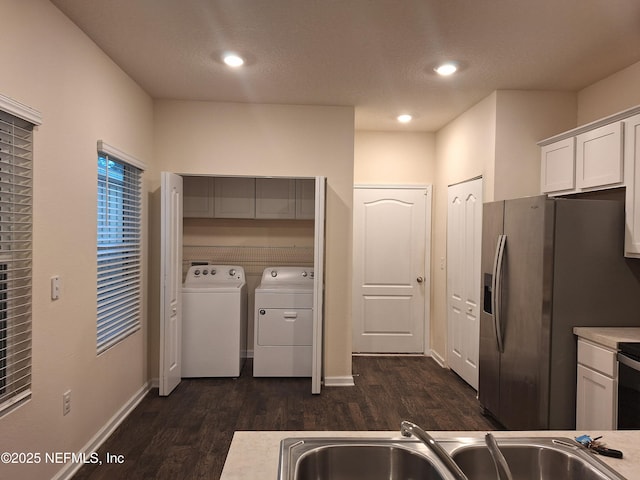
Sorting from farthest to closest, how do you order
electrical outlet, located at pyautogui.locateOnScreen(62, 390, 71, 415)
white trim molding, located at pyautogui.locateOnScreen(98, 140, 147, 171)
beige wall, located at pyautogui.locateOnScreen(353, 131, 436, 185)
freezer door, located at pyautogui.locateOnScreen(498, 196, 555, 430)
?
beige wall, located at pyautogui.locateOnScreen(353, 131, 436, 185)
white trim molding, located at pyautogui.locateOnScreen(98, 140, 147, 171)
freezer door, located at pyautogui.locateOnScreen(498, 196, 555, 430)
electrical outlet, located at pyautogui.locateOnScreen(62, 390, 71, 415)

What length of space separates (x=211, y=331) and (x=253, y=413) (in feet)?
3.29

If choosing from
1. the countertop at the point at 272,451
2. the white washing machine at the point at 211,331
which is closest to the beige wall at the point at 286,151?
the white washing machine at the point at 211,331

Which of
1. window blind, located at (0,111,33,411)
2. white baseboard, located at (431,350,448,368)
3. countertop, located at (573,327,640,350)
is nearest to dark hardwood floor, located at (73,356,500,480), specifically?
white baseboard, located at (431,350,448,368)

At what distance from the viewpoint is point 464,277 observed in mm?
4164

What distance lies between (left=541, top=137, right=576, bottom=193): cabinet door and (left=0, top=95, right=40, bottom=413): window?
332 cm

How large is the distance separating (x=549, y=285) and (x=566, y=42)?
149 centimetres

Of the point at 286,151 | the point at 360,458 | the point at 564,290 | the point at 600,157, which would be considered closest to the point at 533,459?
the point at 360,458

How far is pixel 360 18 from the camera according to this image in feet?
7.95

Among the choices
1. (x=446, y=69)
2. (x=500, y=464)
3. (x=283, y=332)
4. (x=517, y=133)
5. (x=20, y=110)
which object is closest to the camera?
(x=500, y=464)

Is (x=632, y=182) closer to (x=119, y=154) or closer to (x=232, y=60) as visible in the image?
(x=232, y=60)

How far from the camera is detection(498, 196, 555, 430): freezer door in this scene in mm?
2664

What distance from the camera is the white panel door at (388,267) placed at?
5.08 metres

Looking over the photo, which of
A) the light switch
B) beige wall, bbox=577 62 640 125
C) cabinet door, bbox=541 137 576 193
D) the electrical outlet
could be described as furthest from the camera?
cabinet door, bbox=541 137 576 193

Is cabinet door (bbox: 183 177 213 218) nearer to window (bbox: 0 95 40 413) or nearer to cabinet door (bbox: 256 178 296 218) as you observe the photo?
cabinet door (bbox: 256 178 296 218)
